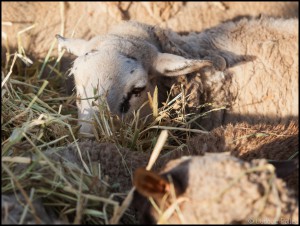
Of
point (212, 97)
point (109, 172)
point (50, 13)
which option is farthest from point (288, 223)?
point (50, 13)

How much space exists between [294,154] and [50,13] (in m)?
3.85

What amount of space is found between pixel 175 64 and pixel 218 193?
228cm

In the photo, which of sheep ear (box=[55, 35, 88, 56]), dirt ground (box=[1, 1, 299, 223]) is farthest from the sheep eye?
dirt ground (box=[1, 1, 299, 223])

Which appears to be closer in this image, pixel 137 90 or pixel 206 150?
pixel 206 150

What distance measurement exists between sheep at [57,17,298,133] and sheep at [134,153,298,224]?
183 centimetres

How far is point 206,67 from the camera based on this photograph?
4.38 metres

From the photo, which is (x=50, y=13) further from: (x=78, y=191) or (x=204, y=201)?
(x=204, y=201)

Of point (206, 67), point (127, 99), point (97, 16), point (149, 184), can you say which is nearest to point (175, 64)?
point (206, 67)

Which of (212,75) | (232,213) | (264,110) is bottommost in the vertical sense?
(264,110)

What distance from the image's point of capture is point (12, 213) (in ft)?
6.65

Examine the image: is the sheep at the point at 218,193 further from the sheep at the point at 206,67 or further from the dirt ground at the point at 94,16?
the dirt ground at the point at 94,16

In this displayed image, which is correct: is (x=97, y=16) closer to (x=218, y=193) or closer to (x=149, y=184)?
(x=149, y=184)

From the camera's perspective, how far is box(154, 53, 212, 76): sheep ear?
4.07 metres

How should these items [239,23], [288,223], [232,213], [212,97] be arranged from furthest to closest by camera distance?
[239,23] < [212,97] < [288,223] < [232,213]
